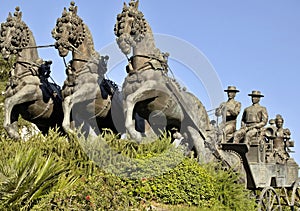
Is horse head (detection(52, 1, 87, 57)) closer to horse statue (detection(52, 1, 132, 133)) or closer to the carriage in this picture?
horse statue (detection(52, 1, 132, 133))

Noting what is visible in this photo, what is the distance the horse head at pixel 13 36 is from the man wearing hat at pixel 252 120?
5.04m

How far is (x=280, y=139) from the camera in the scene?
523 inches

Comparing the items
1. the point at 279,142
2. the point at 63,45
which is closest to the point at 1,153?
the point at 63,45

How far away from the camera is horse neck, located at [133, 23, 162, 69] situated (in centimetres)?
1149

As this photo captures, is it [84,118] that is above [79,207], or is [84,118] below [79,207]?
above

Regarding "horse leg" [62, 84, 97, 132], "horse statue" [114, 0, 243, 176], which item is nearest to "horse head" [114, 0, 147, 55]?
"horse statue" [114, 0, 243, 176]

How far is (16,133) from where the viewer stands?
1266 cm

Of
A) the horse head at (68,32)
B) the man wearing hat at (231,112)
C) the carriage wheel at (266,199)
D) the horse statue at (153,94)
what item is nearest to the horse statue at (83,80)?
the horse head at (68,32)

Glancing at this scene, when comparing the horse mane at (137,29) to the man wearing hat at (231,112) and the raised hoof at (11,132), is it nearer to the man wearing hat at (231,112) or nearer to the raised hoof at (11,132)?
the man wearing hat at (231,112)

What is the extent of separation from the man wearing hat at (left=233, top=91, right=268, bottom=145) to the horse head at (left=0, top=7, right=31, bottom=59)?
504 centimetres

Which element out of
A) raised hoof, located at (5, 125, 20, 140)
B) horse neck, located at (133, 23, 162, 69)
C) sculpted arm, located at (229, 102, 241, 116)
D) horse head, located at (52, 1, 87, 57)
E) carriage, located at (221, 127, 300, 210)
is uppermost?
horse head, located at (52, 1, 87, 57)

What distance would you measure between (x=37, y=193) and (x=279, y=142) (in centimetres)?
711

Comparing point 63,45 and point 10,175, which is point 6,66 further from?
point 10,175

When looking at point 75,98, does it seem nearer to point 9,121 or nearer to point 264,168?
point 9,121
